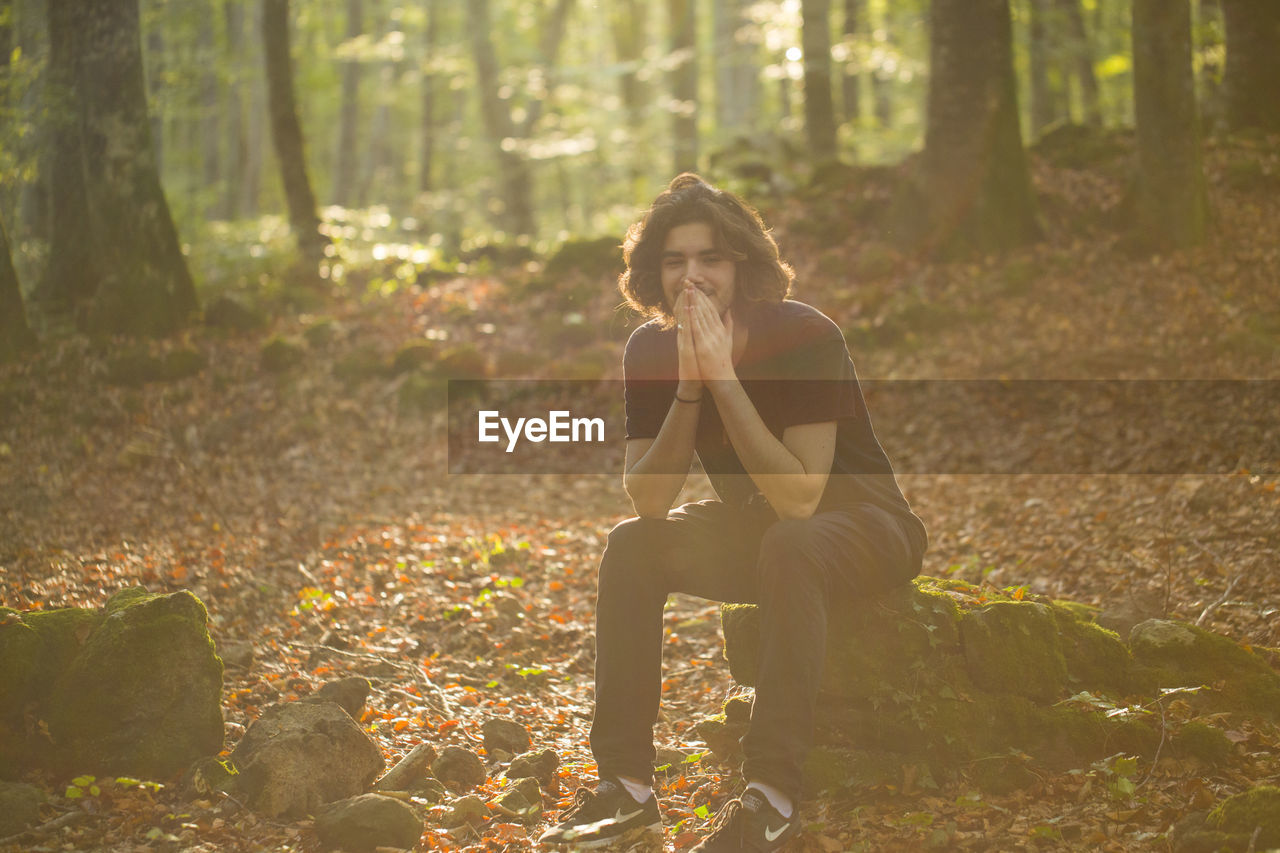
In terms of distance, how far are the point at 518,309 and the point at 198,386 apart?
4261mm

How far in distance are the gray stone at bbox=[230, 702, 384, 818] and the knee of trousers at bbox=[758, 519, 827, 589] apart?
182cm

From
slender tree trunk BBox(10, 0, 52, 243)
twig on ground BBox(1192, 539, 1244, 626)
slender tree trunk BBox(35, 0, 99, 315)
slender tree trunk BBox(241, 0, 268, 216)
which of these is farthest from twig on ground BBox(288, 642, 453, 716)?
slender tree trunk BBox(241, 0, 268, 216)

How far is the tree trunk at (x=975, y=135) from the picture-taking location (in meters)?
10.9

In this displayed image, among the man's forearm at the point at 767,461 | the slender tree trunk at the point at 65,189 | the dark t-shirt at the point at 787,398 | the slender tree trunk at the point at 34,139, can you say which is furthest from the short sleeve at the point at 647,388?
the slender tree trunk at the point at 34,139

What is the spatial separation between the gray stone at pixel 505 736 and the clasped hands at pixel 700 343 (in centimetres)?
188

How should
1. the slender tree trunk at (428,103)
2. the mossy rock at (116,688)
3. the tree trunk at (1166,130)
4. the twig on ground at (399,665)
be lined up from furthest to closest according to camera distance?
the slender tree trunk at (428,103) → the tree trunk at (1166,130) → the twig on ground at (399,665) → the mossy rock at (116,688)


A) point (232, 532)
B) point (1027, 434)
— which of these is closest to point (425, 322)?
point (232, 532)

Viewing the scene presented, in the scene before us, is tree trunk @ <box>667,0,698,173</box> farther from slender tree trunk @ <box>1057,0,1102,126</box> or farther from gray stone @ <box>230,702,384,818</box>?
gray stone @ <box>230,702,384,818</box>

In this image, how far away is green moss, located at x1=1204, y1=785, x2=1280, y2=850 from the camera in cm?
285

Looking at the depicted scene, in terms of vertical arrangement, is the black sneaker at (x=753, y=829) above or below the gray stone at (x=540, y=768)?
above

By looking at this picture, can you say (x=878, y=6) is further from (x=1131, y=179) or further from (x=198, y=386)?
(x=198, y=386)

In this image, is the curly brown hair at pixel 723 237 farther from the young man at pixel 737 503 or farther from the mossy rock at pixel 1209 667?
the mossy rock at pixel 1209 667

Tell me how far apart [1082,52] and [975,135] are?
6.29 m

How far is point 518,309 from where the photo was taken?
12906mm
